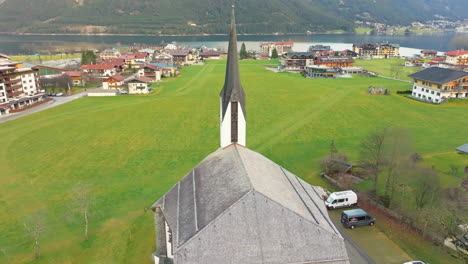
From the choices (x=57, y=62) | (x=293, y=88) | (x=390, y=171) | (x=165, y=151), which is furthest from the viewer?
(x=57, y=62)

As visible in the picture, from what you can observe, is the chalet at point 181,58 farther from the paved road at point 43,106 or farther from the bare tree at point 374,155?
the bare tree at point 374,155

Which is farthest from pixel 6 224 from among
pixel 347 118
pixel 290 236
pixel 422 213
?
pixel 347 118

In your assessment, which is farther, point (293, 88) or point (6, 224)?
point (293, 88)

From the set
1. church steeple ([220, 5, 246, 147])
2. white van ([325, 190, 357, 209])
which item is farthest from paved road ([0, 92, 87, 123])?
white van ([325, 190, 357, 209])

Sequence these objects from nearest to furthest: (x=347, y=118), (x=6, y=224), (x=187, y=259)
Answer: (x=187, y=259) → (x=6, y=224) → (x=347, y=118)

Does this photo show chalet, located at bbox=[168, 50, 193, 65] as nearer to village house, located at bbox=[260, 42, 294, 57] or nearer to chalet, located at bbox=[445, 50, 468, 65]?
village house, located at bbox=[260, 42, 294, 57]

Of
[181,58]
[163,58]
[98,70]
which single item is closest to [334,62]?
[181,58]

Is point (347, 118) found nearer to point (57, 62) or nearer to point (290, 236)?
point (290, 236)

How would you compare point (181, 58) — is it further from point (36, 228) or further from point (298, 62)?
point (36, 228)
